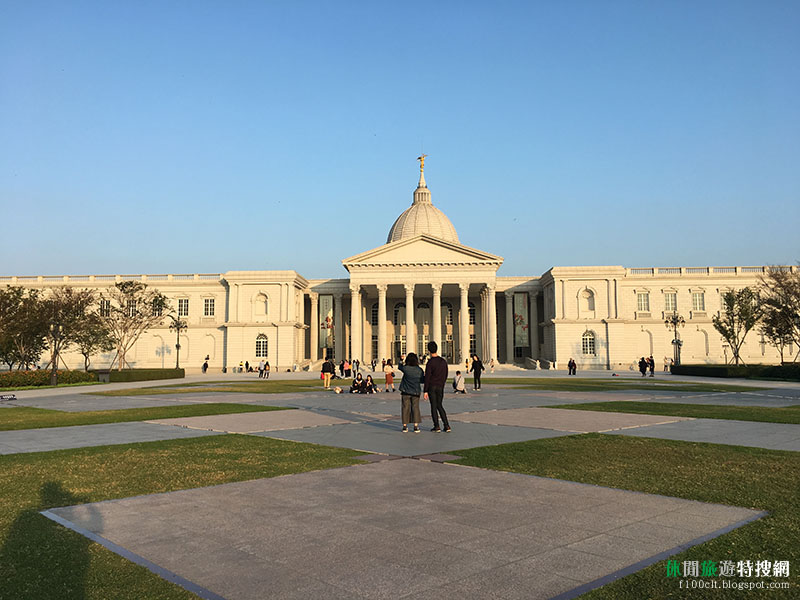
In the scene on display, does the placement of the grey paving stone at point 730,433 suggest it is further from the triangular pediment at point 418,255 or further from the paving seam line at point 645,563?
the triangular pediment at point 418,255

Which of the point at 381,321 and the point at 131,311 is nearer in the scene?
the point at 131,311

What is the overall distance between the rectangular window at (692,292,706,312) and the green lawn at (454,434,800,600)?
229ft

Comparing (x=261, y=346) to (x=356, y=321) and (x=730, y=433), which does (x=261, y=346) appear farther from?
(x=730, y=433)

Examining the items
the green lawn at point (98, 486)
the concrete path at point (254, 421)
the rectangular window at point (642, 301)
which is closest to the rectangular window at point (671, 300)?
the rectangular window at point (642, 301)

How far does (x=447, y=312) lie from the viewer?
87250 millimetres

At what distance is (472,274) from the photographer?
74.2 metres

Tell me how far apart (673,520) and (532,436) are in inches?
277

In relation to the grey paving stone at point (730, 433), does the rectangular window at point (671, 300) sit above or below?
above

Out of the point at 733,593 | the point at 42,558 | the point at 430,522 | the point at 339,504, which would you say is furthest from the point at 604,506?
the point at 42,558

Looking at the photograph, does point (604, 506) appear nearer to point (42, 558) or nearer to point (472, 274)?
point (42, 558)

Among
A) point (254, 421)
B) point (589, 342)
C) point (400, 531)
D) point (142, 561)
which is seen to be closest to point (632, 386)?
point (254, 421)

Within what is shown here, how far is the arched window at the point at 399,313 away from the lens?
86.1 metres

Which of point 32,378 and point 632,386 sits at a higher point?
point 32,378

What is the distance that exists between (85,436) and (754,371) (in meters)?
49.2
